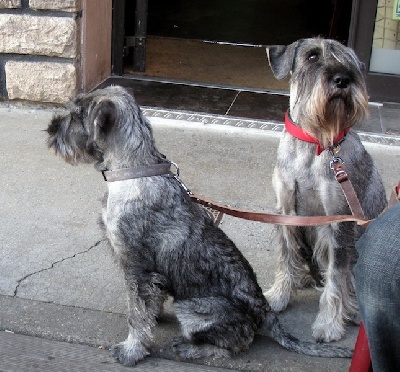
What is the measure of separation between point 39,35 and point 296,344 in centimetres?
414

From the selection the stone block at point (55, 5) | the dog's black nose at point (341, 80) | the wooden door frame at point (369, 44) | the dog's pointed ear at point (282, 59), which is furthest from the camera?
the wooden door frame at point (369, 44)

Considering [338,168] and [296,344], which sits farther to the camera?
A: [296,344]

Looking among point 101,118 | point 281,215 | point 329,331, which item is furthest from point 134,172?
point 329,331

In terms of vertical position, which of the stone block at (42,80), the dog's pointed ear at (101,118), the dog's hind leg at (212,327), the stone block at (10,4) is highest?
the dog's pointed ear at (101,118)

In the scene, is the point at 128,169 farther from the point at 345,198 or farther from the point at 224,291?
the point at 345,198

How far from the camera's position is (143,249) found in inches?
150

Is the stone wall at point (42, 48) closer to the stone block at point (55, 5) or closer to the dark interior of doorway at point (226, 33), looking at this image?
the stone block at point (55, 5)

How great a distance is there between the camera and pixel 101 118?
12.1 feet

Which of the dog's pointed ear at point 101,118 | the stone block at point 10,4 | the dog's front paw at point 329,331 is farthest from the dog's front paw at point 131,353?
the stone block at point 10,4

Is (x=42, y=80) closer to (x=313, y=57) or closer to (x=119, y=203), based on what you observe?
(x=119, y=203)

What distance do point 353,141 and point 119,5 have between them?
446cm

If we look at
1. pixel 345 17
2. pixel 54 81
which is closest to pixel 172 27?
pixel 345 17

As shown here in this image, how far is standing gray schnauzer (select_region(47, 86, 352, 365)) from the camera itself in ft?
12.4

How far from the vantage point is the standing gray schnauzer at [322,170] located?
145 inches
